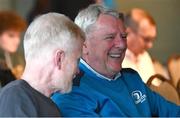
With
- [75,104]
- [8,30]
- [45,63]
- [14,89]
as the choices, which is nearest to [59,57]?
[45,63]

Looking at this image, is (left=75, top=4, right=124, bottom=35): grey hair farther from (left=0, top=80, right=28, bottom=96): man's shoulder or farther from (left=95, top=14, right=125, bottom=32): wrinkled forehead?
(left=0, top=80, right=28, bottom=96): man's shoulder

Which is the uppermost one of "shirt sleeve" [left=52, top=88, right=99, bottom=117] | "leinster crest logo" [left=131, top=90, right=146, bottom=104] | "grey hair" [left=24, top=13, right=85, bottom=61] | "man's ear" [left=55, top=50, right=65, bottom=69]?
"grey hair" [left=24, top=13, right=85, bottom=61]

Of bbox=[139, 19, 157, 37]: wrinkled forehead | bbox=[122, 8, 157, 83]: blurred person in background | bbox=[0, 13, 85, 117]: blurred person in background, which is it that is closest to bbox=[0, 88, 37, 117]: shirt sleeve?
bbox=[0, 13, 85, 117]: blurred person in background

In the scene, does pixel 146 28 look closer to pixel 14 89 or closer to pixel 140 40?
pixel 140 40

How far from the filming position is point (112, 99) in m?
2.67

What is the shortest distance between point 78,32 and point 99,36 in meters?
0.53

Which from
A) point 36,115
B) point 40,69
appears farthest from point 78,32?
point 36,115

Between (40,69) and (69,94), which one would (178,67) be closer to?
(69,94)

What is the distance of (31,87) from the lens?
7.16 feet

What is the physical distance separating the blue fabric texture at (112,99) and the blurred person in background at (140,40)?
63.4 inches

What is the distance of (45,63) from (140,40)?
2919 millimetres

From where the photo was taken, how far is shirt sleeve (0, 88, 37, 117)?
204cm

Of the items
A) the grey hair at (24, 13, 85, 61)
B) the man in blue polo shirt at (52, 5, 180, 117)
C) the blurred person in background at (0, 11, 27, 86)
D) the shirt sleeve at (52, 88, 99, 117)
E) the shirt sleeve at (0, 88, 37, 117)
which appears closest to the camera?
the shirt sleeve at (0, 88, 37, 117)

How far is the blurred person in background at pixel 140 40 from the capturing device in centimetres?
473
